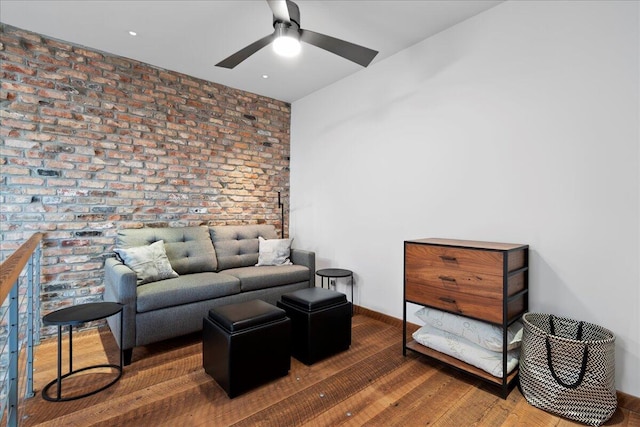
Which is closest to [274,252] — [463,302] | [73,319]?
[73,319]

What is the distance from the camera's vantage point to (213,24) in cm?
260

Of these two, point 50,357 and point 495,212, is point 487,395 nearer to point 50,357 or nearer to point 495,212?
point 495,212

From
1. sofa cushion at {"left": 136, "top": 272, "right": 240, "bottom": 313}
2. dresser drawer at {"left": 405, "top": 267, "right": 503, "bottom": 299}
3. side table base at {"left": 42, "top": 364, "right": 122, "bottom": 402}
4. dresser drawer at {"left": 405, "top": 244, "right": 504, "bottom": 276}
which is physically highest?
dresser drawer at {"left": 405, "top": 244, "right": 504, "bottom": 276}

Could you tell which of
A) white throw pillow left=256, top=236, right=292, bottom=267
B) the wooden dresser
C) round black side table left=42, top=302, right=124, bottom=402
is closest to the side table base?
round black side table left=42, top=302, right=124, bottom=402

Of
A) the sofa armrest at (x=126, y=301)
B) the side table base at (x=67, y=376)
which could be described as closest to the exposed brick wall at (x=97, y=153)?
the sofa armrest at (x=126, y=301)

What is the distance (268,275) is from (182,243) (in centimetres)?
95

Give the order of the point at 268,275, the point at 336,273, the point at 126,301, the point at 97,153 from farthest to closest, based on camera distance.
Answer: the point at 336,273 < the point at 268,275 < the point at 97,153 < the point at 126,301

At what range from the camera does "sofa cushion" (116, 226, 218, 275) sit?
3.02m

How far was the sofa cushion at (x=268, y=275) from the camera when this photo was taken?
3.08m

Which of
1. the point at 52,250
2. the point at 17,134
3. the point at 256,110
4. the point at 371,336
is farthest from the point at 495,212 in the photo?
the point at 17,134

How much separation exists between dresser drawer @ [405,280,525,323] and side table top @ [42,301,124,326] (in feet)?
6.92

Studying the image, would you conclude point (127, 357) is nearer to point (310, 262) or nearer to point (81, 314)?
point (81, 314)

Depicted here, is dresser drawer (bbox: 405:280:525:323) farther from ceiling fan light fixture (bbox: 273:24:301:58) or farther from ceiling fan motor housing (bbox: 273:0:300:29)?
ceiling fan motor housing (bbox: 273:0:300:29)

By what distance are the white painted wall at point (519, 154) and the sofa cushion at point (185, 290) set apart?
140cm
